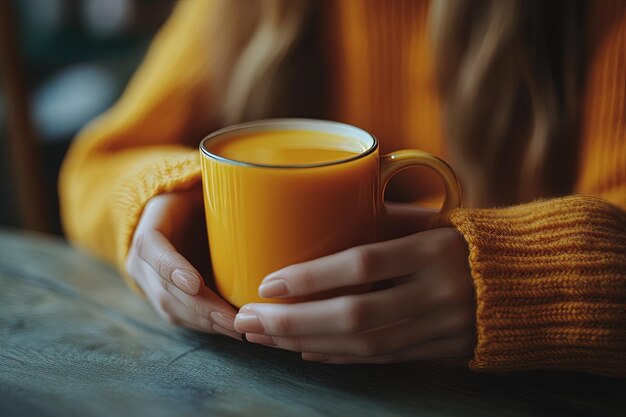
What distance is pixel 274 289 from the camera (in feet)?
1.40

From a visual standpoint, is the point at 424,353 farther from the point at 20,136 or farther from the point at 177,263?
the point at 20,136

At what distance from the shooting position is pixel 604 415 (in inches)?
16.7

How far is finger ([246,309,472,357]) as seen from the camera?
1.43 feet

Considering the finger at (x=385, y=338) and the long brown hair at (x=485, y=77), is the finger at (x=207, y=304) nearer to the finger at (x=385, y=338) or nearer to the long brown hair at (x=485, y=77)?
the finger at (x=385, y=338)

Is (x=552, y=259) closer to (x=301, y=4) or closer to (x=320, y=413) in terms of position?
(x=320, y=413)

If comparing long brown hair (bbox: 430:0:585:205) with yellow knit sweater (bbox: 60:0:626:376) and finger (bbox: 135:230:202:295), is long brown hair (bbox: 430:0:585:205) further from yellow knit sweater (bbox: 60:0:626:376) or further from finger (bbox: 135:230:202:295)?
finger (bbox: 135:230:202:295)

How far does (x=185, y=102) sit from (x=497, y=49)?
0.44 m

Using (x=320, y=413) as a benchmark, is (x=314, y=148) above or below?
above

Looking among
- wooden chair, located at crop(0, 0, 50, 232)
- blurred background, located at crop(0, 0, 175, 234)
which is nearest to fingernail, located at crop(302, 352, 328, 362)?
wooden chair, located at crop(0, 0, 50, 232)

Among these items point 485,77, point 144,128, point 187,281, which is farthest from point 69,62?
point 187,281

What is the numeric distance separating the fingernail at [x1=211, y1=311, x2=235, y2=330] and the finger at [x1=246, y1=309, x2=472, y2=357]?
0.07 feet

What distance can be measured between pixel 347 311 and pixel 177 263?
0.14m

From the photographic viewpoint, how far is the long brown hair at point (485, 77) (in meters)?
0.73

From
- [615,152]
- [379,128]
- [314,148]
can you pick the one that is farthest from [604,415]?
[379,128]
